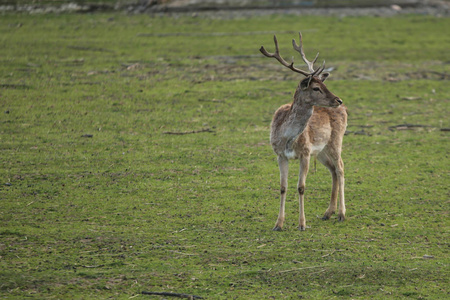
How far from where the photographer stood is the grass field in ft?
25.5

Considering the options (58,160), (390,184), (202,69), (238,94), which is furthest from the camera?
(202,69)

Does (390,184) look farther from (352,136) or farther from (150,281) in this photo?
(150,281)

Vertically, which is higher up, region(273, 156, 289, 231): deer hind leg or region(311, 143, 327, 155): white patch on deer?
region(311, 143, 327, 155): white patch on deer

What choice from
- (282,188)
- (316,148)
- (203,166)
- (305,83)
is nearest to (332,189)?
(316,148)

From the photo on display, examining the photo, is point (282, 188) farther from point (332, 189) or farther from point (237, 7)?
point (237, 7)

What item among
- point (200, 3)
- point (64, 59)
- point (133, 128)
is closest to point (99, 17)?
point (200, 3)

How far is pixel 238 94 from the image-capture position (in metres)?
16.5

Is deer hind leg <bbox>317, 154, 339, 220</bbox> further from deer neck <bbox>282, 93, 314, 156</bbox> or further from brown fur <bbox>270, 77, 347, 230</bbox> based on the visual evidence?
deer neck <bbox>282, 93, 314, 156</bbox>

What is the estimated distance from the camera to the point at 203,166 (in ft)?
39.4

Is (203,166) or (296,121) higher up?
(296,121)

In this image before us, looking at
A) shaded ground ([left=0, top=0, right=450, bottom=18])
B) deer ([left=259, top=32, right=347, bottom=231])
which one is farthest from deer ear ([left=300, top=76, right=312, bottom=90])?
shaded ground ([left=0, top=0, right=450, bottom=18])

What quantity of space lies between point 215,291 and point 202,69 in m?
11.7

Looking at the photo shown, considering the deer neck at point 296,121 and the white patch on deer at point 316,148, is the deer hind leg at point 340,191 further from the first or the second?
the deer neck at point 296,121

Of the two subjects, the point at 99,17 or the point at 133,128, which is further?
the point at 99,17
